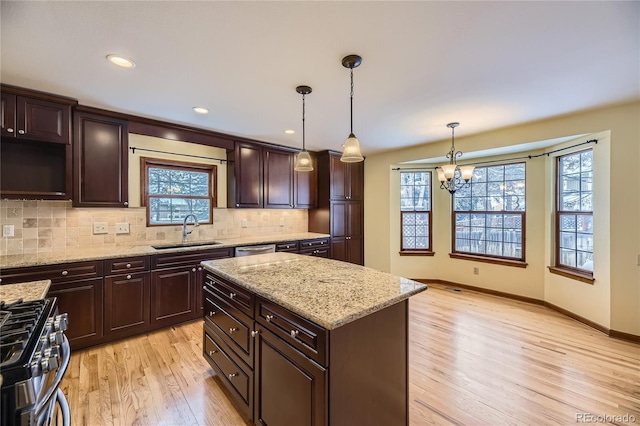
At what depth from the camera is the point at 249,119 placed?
3.27 meters

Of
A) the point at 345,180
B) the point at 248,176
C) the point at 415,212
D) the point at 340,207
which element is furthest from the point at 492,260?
the point at 248,176

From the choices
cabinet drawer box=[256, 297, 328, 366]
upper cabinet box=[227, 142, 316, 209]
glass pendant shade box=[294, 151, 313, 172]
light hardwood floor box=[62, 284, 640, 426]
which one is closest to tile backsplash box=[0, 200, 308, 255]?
upper cabinet box=[227, 142, 316, 209]

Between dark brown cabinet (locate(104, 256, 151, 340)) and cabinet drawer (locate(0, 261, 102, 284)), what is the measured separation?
0.37 ft

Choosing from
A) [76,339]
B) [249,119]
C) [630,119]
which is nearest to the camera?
[76,339]

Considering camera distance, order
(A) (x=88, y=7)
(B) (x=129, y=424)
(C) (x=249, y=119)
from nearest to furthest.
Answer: (A) (x=88, y=7) < (B) (x=129, y=424) < (C) (x=249, y=119)

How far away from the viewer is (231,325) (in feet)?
6.22

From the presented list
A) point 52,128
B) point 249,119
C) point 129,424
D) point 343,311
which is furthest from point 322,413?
point 52,128

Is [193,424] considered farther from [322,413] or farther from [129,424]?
[322,413]

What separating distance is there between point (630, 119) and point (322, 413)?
3.94m

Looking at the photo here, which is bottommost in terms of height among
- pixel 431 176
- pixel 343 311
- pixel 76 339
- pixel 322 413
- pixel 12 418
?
pixel 76 339

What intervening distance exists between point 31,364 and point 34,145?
2894 mm

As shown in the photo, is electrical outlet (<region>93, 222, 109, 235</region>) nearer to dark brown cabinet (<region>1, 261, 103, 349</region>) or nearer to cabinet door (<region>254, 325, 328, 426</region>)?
dark brown cabinet (<region>1, 261, 103, 349</region>)

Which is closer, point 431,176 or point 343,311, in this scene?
point 343,311

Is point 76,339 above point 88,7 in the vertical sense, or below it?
below
